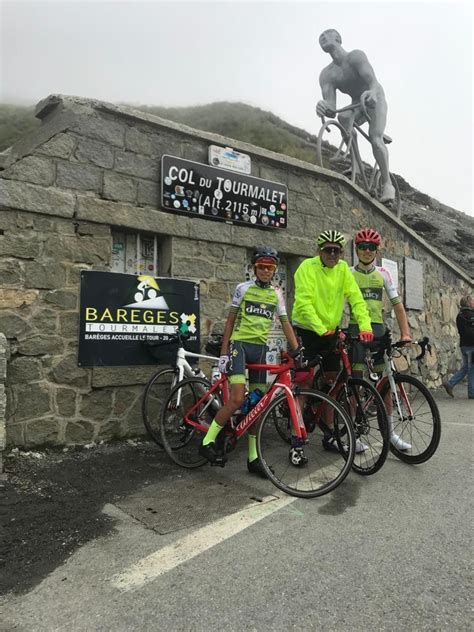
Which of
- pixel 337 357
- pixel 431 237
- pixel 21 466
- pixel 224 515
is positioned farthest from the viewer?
pixel 431 237

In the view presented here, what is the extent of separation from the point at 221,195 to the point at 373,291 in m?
2.22

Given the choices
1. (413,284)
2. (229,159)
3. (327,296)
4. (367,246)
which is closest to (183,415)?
(327,296)

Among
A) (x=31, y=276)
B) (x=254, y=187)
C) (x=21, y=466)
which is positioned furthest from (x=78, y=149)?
(x=21, y=466)

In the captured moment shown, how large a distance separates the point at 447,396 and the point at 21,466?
7.42 meters

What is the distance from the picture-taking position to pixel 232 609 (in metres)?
1.97

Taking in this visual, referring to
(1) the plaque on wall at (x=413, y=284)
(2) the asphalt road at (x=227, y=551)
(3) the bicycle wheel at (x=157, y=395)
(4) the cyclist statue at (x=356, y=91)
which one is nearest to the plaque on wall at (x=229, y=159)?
(3) the bicycle wheel at (x=157, y=395)

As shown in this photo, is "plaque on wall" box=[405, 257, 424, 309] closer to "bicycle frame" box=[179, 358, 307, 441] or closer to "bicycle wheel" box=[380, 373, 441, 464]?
"bicycle wheel" box=[380, 373, 441, 464]

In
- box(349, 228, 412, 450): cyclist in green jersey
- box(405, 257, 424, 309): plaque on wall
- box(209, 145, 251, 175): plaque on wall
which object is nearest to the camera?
box(349, 228, 412, 450): cyclist in green jersey

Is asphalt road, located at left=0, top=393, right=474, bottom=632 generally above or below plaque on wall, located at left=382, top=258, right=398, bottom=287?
below

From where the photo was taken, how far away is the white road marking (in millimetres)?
2227

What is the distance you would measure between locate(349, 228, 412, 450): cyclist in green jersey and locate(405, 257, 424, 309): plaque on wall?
15.0ft

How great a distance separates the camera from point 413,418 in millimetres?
3936

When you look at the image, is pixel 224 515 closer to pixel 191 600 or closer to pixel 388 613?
pixel 191 600

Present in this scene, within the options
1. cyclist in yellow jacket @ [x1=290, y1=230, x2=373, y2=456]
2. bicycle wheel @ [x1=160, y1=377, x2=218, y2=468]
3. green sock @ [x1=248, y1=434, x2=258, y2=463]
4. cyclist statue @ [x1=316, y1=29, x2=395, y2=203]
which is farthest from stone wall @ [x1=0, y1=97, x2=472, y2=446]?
cyclist statue @ [x1=316, y1=29, x2=395, y2=203]
